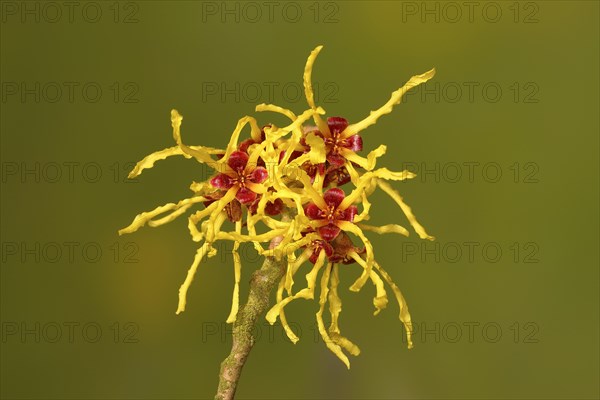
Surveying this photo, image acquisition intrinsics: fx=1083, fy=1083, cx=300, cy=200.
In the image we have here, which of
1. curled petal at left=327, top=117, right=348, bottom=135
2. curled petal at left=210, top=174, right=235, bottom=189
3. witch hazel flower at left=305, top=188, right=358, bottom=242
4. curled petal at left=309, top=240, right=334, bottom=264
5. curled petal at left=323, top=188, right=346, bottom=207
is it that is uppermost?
curled petal at left=327, top=117, right=348, bottom=135

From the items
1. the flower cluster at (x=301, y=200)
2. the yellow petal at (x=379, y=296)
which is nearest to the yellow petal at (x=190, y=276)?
the flower cluster at (x=301, y=200)

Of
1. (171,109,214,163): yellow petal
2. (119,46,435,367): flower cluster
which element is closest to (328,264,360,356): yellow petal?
(119,46,435,367): flower cluster

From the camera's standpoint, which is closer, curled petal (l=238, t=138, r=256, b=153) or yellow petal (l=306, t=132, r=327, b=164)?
yellow petal (l=306, t=132, r=327, b=164)

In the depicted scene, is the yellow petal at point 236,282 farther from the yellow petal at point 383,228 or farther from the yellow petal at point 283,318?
the yellow petal at point 383,228

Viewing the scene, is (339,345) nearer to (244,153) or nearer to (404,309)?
(404,309)

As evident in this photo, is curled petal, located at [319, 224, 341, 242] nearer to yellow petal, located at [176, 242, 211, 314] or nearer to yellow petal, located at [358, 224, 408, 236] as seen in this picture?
yellow petal, located at [358, 224, 408, 236]

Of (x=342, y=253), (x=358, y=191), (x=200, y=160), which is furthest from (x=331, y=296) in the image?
(x=200, y=160)
